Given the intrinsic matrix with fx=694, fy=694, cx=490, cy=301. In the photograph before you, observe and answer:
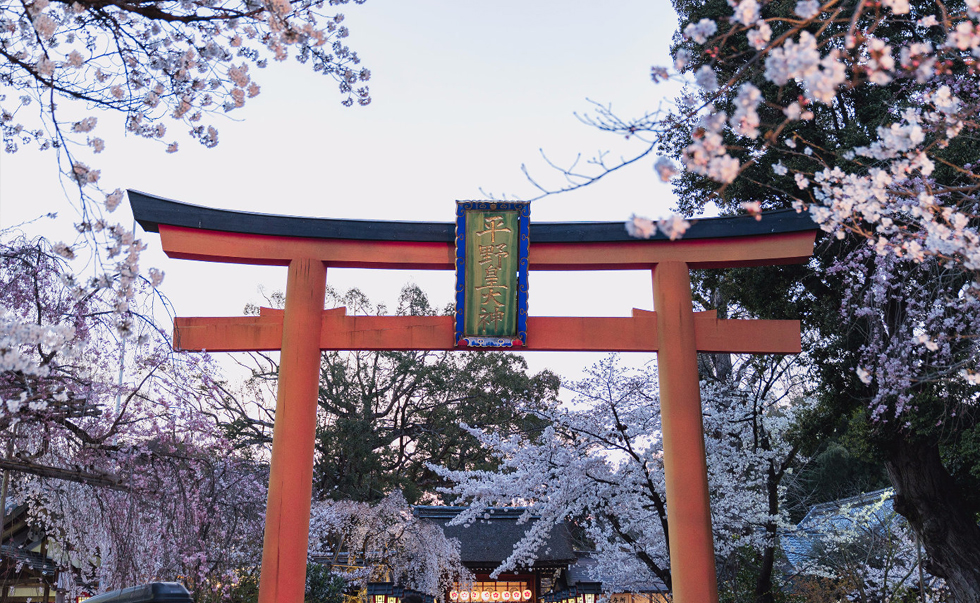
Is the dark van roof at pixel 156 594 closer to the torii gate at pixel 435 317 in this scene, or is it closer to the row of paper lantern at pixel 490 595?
the torii gate at pixel 435 317

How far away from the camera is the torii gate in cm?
764

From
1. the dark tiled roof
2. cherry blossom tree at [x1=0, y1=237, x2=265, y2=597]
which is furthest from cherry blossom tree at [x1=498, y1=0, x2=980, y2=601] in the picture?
the dark tiled roof

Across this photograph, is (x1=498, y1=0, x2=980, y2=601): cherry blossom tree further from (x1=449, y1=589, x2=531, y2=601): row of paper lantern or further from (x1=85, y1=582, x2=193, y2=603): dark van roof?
(x1=449, y1=589, x2=531, y2=601): row of paper lantern

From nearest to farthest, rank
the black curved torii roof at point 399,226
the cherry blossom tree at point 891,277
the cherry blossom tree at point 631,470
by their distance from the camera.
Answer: the cherry blossom tree at point 891,277 → the black curved torii roof at point 399,226 → the cherry blossom tree at point 631,470

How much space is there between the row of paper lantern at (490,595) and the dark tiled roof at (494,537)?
2.00 feet

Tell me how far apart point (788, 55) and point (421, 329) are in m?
5.93

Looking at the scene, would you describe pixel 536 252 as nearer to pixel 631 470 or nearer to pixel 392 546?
pixel 631 470

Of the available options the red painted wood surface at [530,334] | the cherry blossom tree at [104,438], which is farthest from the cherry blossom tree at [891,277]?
the cherry blossom tree at [104,438]

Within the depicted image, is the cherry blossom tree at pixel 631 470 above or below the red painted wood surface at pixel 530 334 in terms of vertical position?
below

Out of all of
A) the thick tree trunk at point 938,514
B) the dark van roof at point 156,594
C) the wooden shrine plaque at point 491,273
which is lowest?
the dark van roof at point 156,594

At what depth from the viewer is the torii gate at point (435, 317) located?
7.64 m

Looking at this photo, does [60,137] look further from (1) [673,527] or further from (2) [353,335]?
(1) [673,527]

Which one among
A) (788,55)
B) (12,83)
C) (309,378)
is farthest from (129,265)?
(309,378)

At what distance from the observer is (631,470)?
347 inches
